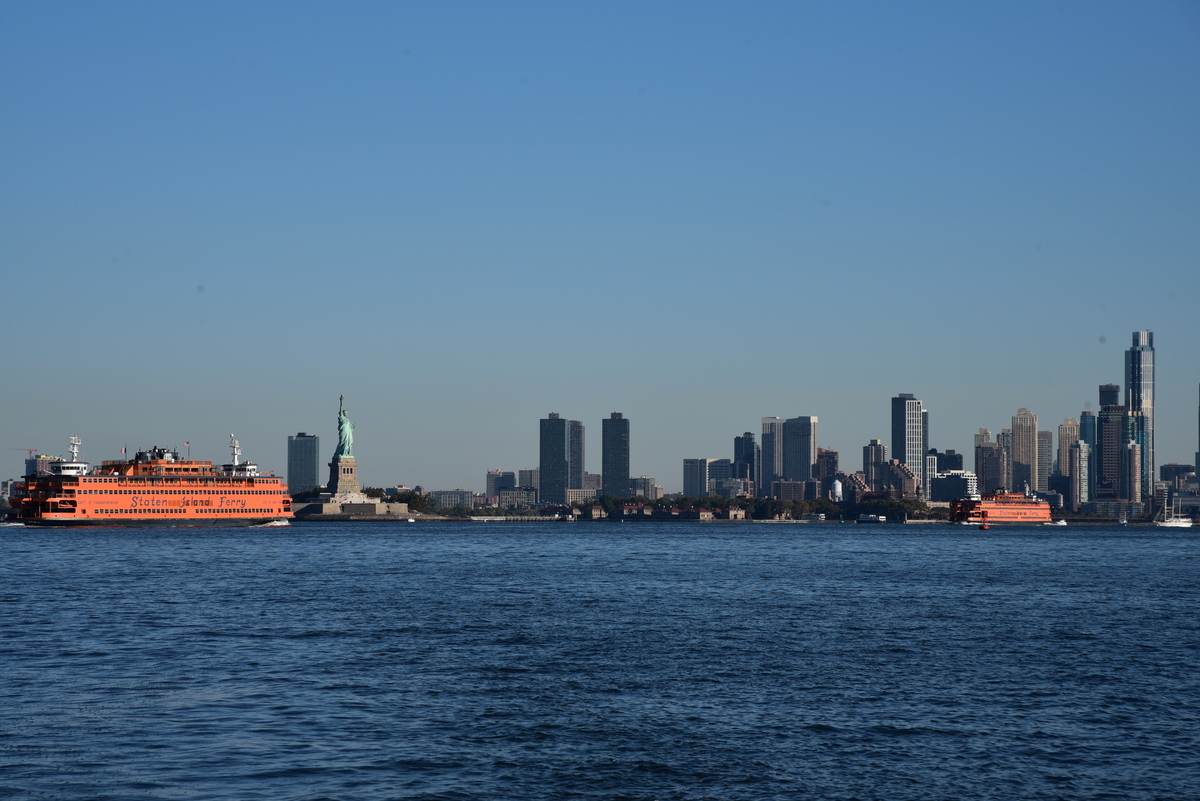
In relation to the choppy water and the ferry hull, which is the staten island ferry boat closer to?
the ferry hull

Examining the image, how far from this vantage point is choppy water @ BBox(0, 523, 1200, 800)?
27.2 metres

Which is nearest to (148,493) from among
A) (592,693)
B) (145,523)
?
(145,523)

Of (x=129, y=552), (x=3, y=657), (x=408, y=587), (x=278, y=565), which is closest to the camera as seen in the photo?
(x=3, y=657)

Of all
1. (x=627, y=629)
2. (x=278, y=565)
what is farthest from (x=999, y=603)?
(x=278, y=565)

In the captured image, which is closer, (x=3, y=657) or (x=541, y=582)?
(x=3, y=657)

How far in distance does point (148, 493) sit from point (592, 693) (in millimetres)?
161261

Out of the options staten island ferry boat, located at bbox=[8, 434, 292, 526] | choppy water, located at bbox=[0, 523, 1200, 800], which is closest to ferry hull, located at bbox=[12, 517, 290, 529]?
staten island ferry boat, located at bbox=[8, 434, 292, 526]

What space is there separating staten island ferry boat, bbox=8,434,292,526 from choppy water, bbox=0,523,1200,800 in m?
108

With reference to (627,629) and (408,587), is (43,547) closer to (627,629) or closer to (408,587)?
(408,587)

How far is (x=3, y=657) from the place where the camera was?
4406 centimetres

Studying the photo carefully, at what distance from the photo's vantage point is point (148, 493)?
182875mm

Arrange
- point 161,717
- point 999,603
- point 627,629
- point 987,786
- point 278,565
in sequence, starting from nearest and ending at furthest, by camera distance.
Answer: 1. point 987,786
2. point 161,717
3. point 627,629
4. point 999,603
5. point 278,565

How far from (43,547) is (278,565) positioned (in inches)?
1761

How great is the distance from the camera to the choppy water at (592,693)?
89.2 feet
